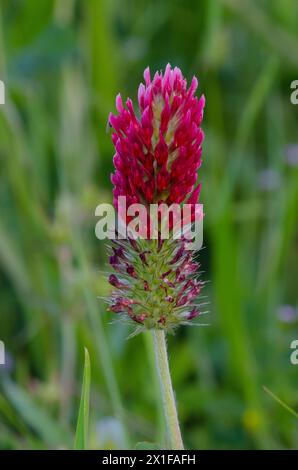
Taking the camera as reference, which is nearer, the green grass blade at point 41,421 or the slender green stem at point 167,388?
the slender green stem at point 167,388

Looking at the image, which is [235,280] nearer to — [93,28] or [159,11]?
[93,28]

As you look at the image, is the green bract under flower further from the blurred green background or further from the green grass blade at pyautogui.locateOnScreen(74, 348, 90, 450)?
the blurred green background

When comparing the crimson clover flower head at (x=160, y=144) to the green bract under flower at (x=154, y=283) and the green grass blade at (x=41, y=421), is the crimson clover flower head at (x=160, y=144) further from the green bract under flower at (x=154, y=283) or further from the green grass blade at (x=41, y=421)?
the green grass blade at (x=41, y=421)

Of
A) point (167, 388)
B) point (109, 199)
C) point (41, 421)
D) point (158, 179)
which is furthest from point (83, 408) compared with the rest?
point (109, 199)

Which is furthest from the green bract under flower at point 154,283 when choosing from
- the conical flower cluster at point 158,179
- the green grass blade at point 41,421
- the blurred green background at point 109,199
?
the green grass blade at point 41,421

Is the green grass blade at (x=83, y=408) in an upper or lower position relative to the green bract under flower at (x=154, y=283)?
lower

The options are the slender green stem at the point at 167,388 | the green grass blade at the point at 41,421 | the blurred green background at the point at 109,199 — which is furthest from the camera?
the blurred green background at the point at 109,199

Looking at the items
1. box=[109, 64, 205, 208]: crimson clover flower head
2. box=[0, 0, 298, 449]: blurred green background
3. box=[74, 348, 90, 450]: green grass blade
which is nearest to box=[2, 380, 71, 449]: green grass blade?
box=[0, 0, 298, 449]: blurred green background
